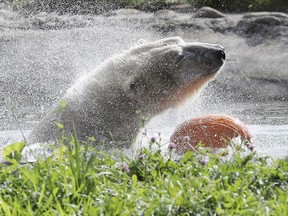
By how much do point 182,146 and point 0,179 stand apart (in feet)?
5.82

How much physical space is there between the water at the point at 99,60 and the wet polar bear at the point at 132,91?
2.76m

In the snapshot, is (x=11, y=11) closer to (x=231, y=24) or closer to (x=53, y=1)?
(x=53, y=1)

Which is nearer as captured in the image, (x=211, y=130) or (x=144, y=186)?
(x=144, y=186)

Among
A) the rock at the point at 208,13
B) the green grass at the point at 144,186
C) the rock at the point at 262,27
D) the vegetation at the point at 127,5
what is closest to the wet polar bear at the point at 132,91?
the green grass at the point at 144,186

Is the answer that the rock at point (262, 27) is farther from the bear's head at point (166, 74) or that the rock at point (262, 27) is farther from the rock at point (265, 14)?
the bear's head at point (166, 74)

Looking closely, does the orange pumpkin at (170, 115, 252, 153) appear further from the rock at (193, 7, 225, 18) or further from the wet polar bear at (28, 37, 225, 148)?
the rock at (193, 7, 225, 18)

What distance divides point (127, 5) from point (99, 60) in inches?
Result: 333

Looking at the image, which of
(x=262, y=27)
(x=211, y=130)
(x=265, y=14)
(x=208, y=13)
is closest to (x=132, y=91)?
(x=211, y=130)

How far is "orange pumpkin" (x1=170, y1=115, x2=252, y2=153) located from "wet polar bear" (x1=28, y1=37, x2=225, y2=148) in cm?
37

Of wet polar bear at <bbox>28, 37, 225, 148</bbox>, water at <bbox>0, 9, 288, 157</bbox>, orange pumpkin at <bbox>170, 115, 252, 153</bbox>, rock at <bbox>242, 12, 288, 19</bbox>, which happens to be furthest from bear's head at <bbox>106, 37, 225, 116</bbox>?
rock at <bbox>242, 12, 288, 19</bbox>

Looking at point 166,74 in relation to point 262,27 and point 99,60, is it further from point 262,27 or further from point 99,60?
point 262,27

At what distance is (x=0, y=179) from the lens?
3617 mm

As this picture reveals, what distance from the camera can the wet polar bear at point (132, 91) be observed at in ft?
19.1

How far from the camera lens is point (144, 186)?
11.3 feet
